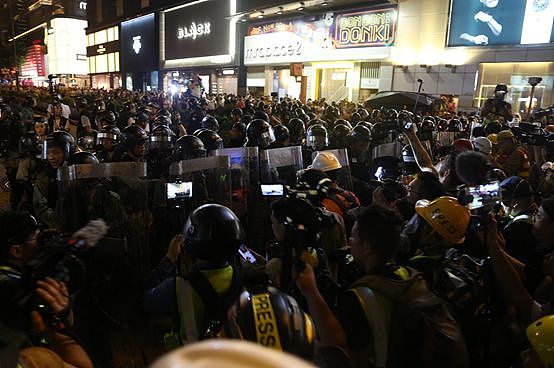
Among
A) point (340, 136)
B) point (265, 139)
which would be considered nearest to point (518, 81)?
point (340, 136)

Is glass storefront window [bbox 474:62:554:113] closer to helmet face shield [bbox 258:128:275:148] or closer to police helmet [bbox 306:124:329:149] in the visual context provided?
police helmet [bbox 306:124:329:149]

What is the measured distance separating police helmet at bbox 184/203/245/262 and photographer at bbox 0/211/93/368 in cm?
73

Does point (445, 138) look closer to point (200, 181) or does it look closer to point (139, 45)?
point (200, 181)

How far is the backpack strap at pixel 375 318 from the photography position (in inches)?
79.1

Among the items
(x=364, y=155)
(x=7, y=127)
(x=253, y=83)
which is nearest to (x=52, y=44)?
(x=253, y=83)

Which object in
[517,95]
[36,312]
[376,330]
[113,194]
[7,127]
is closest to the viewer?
[36,312]

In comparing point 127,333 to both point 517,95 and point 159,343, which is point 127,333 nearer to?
point 159,343

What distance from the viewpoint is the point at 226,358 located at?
2.71 ft

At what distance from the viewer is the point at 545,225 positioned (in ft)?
9.67

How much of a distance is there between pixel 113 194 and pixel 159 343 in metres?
1.59

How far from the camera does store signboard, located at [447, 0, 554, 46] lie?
17.4 meters

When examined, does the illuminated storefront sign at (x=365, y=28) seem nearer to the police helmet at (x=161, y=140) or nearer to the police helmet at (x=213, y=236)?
the police helmet at (x=161, y=140)

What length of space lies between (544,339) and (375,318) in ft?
2.48

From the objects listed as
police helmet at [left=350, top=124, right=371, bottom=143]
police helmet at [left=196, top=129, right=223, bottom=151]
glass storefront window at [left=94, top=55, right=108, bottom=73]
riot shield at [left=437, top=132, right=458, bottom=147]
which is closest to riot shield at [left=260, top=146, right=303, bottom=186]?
police helmet at [left=196, top=129, right=223, bottom=151]
